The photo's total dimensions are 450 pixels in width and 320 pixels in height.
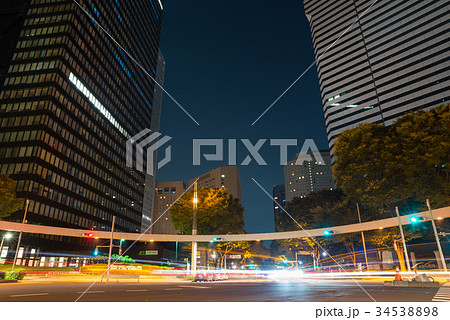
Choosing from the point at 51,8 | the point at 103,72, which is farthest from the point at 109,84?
the point at 51,8

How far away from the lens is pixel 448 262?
143 feet

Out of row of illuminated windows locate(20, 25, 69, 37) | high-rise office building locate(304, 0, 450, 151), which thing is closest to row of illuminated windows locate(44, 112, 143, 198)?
row of illuminated windows locate(20, 25, 69, 37)

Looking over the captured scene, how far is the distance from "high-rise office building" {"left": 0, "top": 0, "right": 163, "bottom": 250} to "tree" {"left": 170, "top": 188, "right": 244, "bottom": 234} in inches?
1165

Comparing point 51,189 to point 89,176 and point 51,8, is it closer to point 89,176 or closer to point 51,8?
point 89,176

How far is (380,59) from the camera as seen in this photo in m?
99.5

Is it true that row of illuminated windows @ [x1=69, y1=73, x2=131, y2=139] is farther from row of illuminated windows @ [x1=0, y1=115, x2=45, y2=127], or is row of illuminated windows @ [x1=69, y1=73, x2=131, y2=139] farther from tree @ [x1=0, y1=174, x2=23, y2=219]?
tree @ [x1=0, y1=174, x2=23, y2=219]

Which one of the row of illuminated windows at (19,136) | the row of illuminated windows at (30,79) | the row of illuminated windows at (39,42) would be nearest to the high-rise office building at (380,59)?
the row of illuminated windows at (39,42)

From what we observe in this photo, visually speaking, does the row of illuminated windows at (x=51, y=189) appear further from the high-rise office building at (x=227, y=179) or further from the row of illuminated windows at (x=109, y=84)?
the high-rise office building at (x=227, y=179)

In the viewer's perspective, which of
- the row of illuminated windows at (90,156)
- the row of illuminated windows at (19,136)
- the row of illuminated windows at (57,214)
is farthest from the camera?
the row of illuminated windows at (90,156)

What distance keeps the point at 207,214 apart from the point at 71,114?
139ft

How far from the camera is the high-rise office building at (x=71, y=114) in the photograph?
191 ft

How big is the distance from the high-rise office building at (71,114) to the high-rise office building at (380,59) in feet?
234

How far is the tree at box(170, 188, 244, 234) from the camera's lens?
46.8 metres
